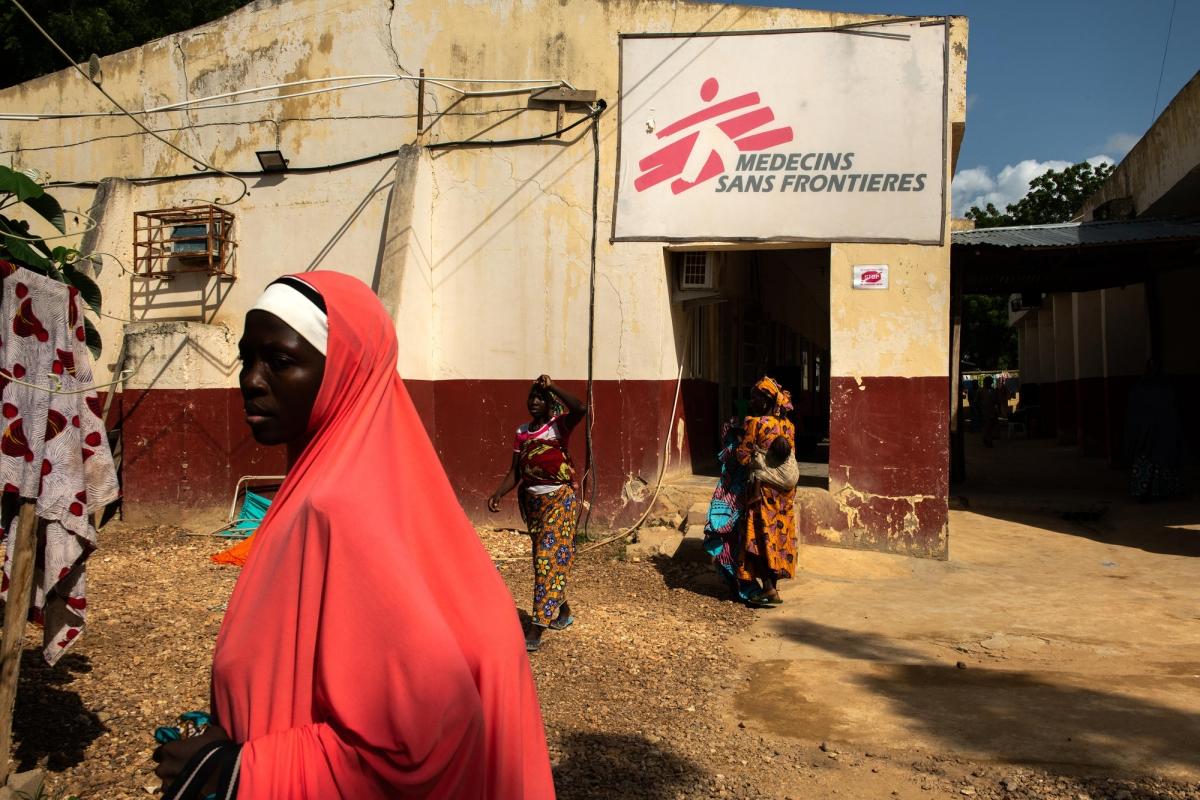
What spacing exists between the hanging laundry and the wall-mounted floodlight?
6177mm

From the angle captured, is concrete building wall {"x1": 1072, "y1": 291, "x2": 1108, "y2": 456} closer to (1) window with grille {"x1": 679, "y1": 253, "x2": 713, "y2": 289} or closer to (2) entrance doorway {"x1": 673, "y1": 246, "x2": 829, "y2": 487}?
(2) entrance doorway {"x1": 673, "y1": 246, "x2": 829, "y2": 487}

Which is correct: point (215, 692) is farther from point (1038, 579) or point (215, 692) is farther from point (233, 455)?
point (233, 455)

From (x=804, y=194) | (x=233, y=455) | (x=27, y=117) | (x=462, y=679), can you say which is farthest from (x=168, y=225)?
(x=462, y=679)

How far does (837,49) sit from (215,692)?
26.4ft

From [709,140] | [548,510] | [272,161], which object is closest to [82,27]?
[272,161]

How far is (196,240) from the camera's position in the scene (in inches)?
384

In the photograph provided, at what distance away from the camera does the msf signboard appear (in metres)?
8.01

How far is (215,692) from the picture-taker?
4.91 ft

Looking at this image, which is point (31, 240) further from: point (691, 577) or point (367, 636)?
point (691, 577)

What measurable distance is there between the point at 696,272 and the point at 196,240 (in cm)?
540

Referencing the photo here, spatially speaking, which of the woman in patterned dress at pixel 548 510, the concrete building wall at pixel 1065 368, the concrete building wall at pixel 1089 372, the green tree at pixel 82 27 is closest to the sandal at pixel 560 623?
the woman in patterned dress at pixel 548 510

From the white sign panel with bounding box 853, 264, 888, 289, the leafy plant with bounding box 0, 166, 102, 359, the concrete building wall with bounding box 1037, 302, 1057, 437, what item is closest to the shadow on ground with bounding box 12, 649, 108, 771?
the leafy plant with bounding box 0, 166, 102, 359

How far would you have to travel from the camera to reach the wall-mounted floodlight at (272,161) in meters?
9.40

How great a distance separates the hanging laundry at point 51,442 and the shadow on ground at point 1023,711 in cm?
321
